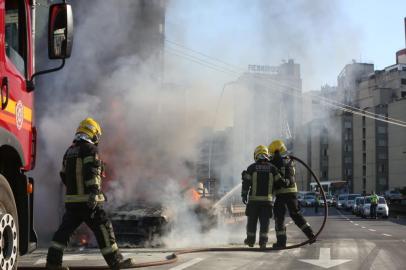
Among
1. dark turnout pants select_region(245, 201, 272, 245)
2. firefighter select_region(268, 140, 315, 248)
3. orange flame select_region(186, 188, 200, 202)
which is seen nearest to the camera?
dark turnout pants select_region(245, 201, 272, 245)

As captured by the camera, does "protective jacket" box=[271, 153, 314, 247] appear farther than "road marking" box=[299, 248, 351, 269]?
Yes

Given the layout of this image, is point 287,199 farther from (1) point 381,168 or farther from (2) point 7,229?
(1) point 381,168

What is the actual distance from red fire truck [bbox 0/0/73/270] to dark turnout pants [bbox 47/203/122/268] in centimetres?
97

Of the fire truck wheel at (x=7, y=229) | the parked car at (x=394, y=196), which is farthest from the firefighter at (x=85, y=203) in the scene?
the parked car at (x=394, y=196)

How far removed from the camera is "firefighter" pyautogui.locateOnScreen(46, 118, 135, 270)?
5.69 m

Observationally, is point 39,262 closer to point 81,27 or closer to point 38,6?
point 38,6

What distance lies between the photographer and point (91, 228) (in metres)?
5.81

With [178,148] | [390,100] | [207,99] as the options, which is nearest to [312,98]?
[207,99]

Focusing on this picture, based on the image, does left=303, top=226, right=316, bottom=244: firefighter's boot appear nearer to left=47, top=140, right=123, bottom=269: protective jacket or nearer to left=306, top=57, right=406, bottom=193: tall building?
left=47, top=140, right=123, bottom=269: protective jacket

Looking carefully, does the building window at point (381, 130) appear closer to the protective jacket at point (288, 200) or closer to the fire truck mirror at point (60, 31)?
the protective jacket at point (288, 200)

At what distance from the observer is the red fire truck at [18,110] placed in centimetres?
419

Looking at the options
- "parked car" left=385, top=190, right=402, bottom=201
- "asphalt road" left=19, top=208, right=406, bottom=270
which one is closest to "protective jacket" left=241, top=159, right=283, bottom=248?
"asphalt road" left=19, top=208, right=406, bottom=270

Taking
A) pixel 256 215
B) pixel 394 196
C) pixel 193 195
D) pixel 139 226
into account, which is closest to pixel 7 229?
pixel 139 226

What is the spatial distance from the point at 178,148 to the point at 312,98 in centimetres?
2242
